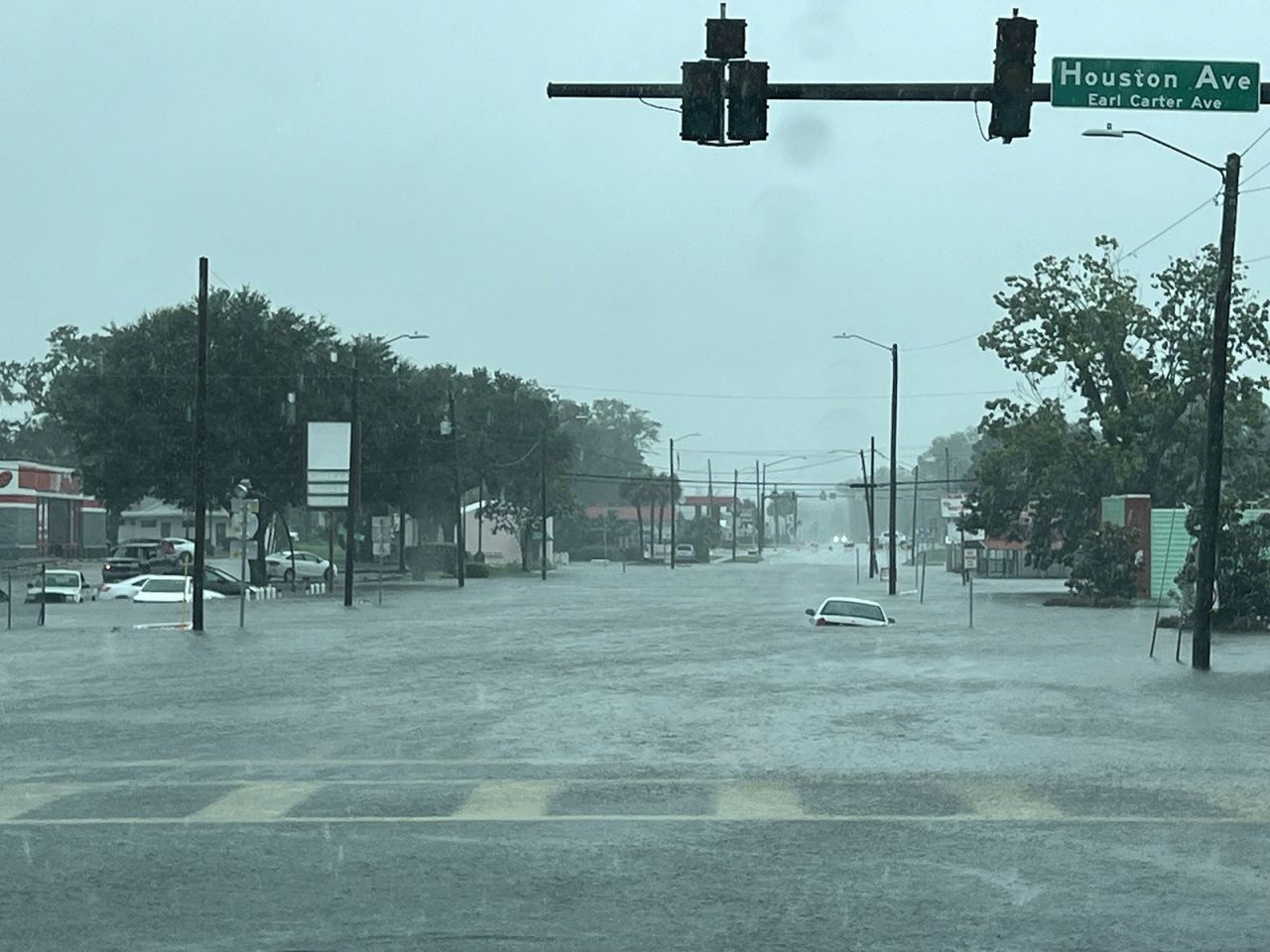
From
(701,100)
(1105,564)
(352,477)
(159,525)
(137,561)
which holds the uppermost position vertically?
(701,100)

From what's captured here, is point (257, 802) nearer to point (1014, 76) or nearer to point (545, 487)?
point (1014, 76)

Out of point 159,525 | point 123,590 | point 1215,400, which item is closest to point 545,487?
point 159,525

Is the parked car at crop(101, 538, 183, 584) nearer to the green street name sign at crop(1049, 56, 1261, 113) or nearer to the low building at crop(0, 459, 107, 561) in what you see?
the low building at crop(0, 459, 107, 561)

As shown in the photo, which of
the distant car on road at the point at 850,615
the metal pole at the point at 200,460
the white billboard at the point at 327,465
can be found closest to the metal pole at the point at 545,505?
the white billboard at the point at 327,465

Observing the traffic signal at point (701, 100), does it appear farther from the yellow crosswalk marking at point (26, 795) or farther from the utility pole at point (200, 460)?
the utility pole at point (200, 460)

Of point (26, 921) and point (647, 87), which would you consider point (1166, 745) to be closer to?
point (647, 87)

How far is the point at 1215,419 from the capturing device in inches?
1107

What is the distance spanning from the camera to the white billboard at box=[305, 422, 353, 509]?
213 feet

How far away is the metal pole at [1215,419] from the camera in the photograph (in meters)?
27.7

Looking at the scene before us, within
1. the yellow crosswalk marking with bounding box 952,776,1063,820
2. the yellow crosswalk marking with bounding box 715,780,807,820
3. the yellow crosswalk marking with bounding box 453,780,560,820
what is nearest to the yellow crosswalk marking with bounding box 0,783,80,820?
the yellow crosswalk marking with bounding box 453,780,560,820

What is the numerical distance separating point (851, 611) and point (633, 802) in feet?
96.2

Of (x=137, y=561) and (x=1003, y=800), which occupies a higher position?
(x=137, y=561)

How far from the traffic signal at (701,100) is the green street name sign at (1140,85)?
306 centimetres

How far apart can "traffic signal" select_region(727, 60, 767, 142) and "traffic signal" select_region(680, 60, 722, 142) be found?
0.47 feet
